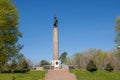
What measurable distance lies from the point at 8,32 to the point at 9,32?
0.23m

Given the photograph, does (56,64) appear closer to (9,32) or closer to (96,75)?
(96,75)

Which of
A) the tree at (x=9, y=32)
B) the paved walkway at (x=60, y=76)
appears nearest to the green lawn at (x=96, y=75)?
the paved walkway at (x=60, y=76)

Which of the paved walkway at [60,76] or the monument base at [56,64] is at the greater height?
the monument base at [56,64]

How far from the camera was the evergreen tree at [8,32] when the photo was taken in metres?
32.2

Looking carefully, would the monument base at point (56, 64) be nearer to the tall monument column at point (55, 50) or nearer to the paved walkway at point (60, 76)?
the tall monument column at point (55, 50)

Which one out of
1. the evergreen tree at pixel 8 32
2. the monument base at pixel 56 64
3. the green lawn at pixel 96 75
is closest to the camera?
the evergreen tree at pixel 8 32

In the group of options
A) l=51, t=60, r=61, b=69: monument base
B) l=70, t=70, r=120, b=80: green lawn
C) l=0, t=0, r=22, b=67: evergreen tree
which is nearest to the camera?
l=0, t=0, r=22, b=67: evergreen tree

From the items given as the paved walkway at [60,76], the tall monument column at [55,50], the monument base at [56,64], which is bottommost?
the paved walkway at [60,76]

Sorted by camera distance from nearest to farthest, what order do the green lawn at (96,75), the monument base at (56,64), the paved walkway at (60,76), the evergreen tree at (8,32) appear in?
the evergreen tree at (8,32) → the green lawn at (96,75) → the paved walkway at (60,76) → the monument base at (56,64)

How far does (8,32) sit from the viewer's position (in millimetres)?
33906

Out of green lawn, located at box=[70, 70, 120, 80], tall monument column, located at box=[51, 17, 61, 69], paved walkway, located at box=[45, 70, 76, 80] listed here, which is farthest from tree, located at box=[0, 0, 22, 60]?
tall monument column, located at box=[51, 17, 61, 69]

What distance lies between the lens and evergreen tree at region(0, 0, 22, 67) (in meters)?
32.2

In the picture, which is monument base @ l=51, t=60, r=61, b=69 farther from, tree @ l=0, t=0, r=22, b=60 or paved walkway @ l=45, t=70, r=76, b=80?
tree @ l=0, t=0, r=22, b=60

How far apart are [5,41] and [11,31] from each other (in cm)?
195
